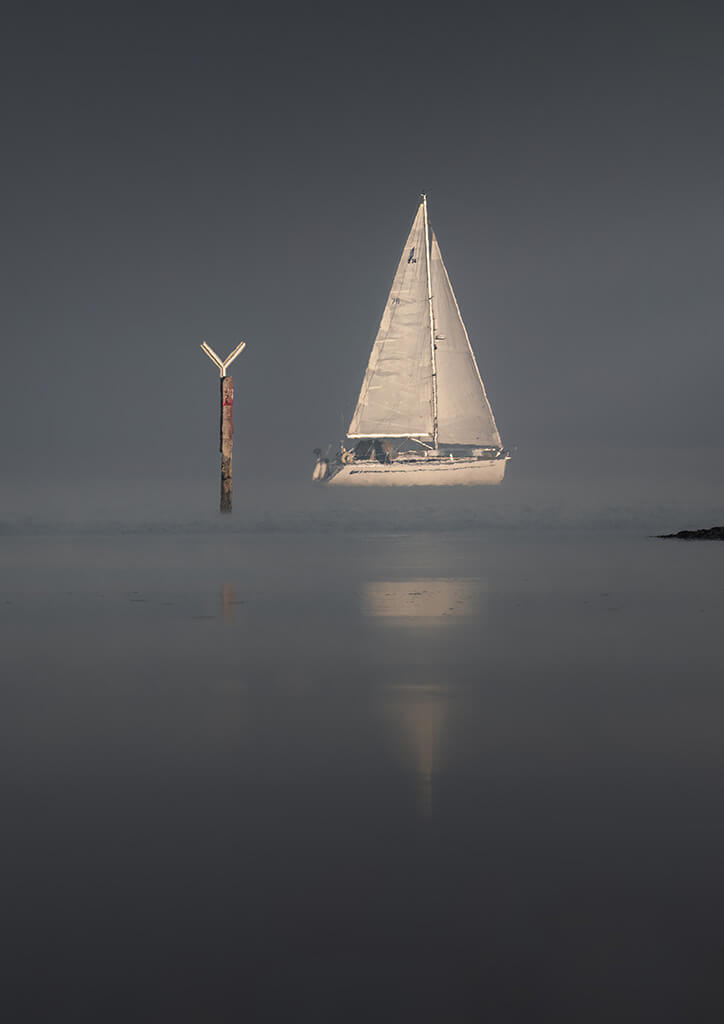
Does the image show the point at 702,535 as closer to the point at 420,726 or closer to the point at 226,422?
the point at 226,422

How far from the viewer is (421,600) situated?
20172 millimetres

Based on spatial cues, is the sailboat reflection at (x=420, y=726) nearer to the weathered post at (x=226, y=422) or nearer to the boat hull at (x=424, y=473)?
the weathered post at (x=226, y=422)

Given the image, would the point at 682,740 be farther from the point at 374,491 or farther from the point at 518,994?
the point at 374,491

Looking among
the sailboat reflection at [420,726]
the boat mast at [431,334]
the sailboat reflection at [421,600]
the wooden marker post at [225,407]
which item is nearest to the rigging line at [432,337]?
the boat mast at [431,334]

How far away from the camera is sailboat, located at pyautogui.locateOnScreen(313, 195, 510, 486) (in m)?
77.4

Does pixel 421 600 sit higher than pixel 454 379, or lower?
lower

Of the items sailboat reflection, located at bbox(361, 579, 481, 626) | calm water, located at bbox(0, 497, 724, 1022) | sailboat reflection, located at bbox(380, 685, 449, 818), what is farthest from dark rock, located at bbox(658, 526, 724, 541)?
sailboat reflection, located at bbox(380, 685, 449, 818)

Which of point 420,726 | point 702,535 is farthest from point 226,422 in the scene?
point 420,726

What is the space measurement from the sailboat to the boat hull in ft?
0.25

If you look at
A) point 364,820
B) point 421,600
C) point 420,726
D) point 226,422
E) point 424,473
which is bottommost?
point 424,473

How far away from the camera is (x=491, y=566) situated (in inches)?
1075

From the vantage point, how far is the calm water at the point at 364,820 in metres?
4.83

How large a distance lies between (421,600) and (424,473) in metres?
67.0

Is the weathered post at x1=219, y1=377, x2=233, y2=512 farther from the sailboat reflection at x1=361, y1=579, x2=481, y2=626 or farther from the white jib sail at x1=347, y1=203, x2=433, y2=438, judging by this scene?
the sailboat reflection at x1=361, y1=579, x2=481, y2=626
